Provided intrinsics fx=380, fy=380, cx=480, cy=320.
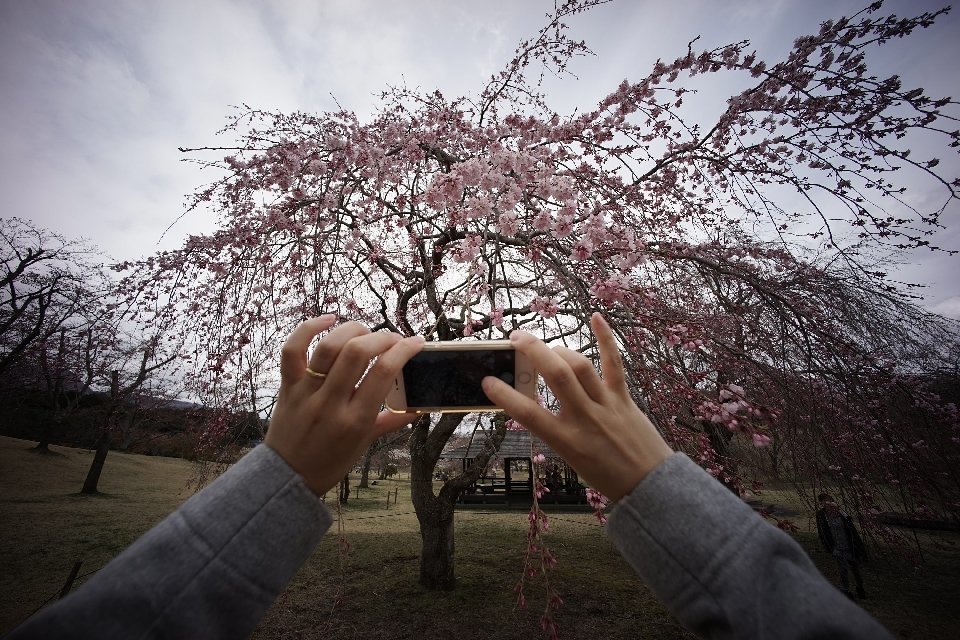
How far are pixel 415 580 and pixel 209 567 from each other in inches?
290

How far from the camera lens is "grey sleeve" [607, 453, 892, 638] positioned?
1.83 ft

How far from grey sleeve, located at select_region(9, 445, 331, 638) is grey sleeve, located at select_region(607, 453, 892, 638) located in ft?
2.02

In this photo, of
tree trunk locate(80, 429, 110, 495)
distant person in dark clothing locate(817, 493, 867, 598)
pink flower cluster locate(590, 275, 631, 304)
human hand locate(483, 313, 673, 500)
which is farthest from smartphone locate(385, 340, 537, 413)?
tree trunk locate(80, 429, 110, 495)

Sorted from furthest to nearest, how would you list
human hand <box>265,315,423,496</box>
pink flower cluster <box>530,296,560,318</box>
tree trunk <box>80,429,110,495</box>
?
tree trunk <box>80,429,110,495</box> < pink flower cluster <box>530,296,560,318</box> < human hand <box>265,315,423,496</box>

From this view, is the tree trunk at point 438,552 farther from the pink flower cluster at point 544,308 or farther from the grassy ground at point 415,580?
the pink flower cluster at point 544,308

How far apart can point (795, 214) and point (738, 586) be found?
539 centimetres

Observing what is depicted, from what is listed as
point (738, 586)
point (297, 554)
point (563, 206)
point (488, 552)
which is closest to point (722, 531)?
point (738, 586)

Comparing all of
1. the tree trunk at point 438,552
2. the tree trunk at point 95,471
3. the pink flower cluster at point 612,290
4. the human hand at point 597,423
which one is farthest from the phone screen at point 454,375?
the tree trunk at point 95,471

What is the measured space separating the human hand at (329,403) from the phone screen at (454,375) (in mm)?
305

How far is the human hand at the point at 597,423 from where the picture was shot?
2.49 ft

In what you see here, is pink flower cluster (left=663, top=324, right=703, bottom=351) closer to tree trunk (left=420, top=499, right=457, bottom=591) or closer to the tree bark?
the tree bark

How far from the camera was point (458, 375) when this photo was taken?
1.14m

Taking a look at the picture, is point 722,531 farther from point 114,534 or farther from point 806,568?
point 114,534

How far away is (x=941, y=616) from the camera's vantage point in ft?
19.2
